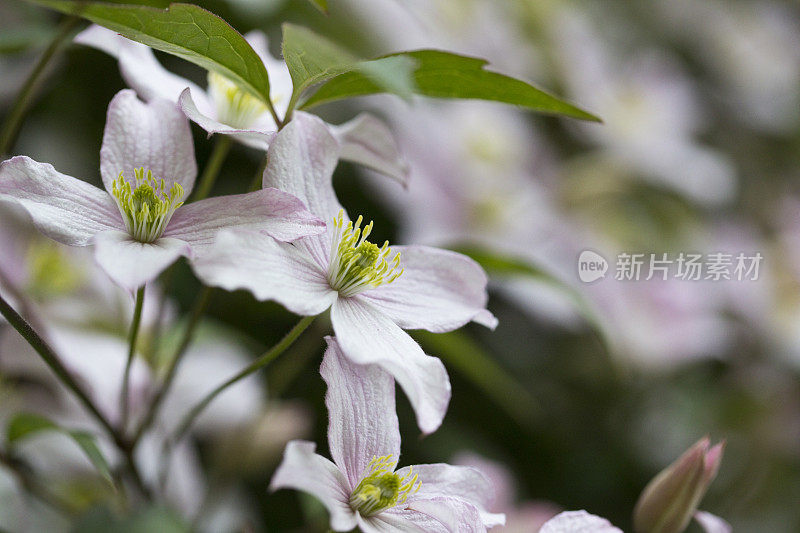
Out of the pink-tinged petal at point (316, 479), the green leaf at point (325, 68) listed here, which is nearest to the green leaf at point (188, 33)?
the green leaf at point (325, 68)

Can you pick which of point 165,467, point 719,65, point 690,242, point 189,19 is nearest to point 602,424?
point 690,242

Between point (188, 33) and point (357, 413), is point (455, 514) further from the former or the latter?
point (188, 33)

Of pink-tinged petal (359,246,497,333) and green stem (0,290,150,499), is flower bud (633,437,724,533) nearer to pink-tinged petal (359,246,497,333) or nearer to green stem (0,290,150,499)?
pink-tinged petal (359,246,497,333)

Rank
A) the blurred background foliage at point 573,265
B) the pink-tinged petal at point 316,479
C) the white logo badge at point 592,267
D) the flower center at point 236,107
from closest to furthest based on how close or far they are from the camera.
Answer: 1. the pink-tinged petal at point 316,479
2. the flower center at point 236,107
3. the white logo badge at point 592,267
4. the blurred background foliage at point 573,265

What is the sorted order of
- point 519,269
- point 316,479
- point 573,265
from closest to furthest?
1. point 316,479
2. point 519,269
3. point 573,265

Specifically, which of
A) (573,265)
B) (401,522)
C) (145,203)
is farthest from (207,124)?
(573,265)

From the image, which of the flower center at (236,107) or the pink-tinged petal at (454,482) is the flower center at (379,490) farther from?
the flower center at (236,107)

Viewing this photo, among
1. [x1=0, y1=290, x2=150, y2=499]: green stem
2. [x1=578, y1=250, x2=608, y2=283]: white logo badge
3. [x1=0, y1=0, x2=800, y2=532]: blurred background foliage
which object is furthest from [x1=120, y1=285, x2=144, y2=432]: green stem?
[x1=578, y1=250, x2=608, y2=283]: white logo badge
